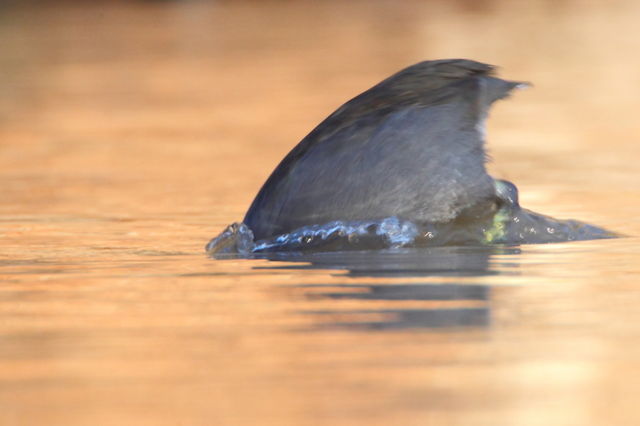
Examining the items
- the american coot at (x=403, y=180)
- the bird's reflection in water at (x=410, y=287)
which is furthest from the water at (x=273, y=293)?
the american coot at (x=403, y=180)

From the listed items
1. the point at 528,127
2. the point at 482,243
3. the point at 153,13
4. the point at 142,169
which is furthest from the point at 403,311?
the point at 153,13

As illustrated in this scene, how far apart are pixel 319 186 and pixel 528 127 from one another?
6.06 meters

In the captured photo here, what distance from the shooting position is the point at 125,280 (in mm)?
5262

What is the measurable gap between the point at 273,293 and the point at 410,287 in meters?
0.40

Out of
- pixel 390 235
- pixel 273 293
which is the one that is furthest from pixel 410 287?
pixel 390 235

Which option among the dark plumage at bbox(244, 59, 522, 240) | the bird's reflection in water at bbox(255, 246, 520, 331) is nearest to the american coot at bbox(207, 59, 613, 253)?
the dark plumage at bbox(244, 59, 522, 240)

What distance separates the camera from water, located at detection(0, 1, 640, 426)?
340 centimetres

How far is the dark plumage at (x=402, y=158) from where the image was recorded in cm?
585

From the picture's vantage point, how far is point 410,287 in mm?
4836

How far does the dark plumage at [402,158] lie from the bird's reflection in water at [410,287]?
0.65ft

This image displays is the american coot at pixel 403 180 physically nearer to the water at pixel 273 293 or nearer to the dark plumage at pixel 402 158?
the dark plumage at pixel 402 158

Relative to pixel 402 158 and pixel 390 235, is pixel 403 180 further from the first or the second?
pixel 390 235

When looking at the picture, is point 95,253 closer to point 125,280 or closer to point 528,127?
point 125,280

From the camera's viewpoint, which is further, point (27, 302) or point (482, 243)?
point (482, 243)
